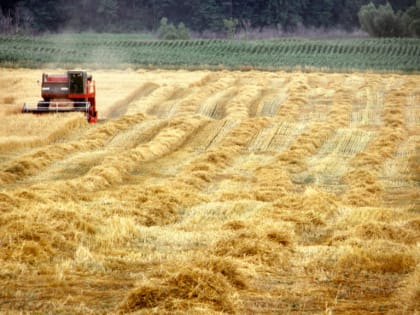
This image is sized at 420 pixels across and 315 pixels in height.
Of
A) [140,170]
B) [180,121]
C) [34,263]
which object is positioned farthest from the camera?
[180,121]

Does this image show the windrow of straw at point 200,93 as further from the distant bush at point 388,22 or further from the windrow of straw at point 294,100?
the distant bush at point 388,22

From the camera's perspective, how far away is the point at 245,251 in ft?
41.9

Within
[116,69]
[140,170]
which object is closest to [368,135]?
[140,170]

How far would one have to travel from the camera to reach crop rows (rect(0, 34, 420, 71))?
6194cm

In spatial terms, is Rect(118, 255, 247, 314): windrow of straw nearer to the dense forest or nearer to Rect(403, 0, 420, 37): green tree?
Rect(403, 0, 420, 37): green tree

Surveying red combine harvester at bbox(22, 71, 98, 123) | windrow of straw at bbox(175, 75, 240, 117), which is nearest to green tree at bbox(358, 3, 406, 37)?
windrow of straw at bbox(175, 75, 240, 117)

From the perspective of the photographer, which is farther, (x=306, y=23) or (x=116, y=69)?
(x=306, y=23)

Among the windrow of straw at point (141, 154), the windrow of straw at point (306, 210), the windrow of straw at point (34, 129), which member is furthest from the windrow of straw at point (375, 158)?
the windrow of straw at point (34, 129)

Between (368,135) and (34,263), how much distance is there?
19.5 m

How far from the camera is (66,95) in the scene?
3453cm

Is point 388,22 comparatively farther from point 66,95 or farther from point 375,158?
point 375,158

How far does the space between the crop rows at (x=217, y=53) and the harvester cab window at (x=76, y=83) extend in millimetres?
25774

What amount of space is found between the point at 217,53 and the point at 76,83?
38073 millimetres

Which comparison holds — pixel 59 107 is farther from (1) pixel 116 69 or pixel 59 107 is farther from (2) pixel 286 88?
(1) pixel 116 69
